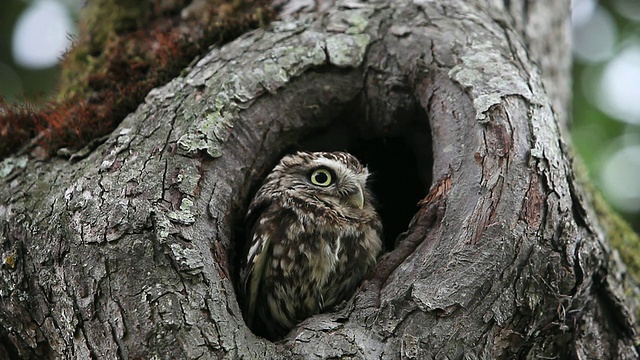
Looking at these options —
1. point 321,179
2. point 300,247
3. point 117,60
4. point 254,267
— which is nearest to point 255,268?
point 254,267

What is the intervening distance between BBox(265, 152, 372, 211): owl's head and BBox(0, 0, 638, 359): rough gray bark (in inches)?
4.0

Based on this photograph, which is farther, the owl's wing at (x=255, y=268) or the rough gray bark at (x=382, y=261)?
the owl's wing at (x=255, y=268)

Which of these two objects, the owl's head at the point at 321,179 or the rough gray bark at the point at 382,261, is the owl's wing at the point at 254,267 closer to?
the rough gray bark at the point at 382,261

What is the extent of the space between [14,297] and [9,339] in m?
0.22

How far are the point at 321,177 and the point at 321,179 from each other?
0.03 feet

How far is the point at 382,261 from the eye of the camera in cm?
304

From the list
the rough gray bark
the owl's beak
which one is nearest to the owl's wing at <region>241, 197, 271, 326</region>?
the rough gray bark

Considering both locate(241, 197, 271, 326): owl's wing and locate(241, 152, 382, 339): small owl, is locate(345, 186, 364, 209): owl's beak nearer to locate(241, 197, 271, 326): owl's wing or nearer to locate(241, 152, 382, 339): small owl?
locate(241, 152, 382, 339): small owl

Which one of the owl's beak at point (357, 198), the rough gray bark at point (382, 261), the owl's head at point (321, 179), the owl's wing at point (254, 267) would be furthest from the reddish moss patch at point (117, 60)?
the owl's beak at point (357, 198)

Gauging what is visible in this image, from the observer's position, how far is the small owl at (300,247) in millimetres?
3361

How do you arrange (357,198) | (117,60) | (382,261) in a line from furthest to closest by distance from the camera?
(117,60) → (357,198) → (382,261)

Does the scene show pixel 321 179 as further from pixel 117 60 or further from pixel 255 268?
pixel 117 60

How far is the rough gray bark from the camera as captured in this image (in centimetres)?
269

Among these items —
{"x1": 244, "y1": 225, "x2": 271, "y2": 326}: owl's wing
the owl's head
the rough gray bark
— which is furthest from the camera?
the owl's head
